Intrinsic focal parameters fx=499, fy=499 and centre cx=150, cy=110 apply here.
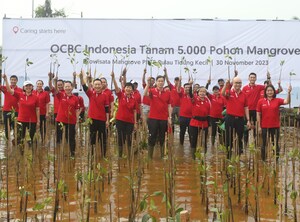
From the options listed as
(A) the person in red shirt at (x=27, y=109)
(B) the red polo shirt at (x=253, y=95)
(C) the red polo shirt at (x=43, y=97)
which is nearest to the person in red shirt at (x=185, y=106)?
(B) the red polo shirt at (x=253, y=95)

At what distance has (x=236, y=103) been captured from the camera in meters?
8.80

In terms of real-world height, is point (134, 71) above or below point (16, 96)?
above

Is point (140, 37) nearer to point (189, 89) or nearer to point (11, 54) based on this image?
point (11, 54)

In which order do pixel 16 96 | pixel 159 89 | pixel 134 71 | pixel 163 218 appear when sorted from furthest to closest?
pixel 134 71
pixel 16 96
pixel 159 89
pixel 163 218

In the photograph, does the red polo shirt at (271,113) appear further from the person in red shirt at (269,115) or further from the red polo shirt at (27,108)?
the red polo shirt at (27,108)

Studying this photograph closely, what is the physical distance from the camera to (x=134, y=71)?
14727mm

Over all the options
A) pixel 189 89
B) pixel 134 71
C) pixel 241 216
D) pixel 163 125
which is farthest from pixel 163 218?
pixel 134 71

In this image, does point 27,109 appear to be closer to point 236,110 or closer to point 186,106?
point 186,106

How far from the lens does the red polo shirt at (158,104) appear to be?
8.72 m

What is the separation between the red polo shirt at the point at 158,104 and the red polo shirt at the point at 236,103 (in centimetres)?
110

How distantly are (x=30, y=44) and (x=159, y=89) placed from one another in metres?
7.37

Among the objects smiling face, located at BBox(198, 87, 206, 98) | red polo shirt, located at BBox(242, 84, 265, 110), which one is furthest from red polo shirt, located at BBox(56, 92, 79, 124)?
red polo shirt, located at BBox(242, 84, 265, 110)

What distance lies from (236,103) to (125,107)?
1962 mm

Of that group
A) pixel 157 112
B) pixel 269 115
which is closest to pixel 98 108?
pixel 157 112
